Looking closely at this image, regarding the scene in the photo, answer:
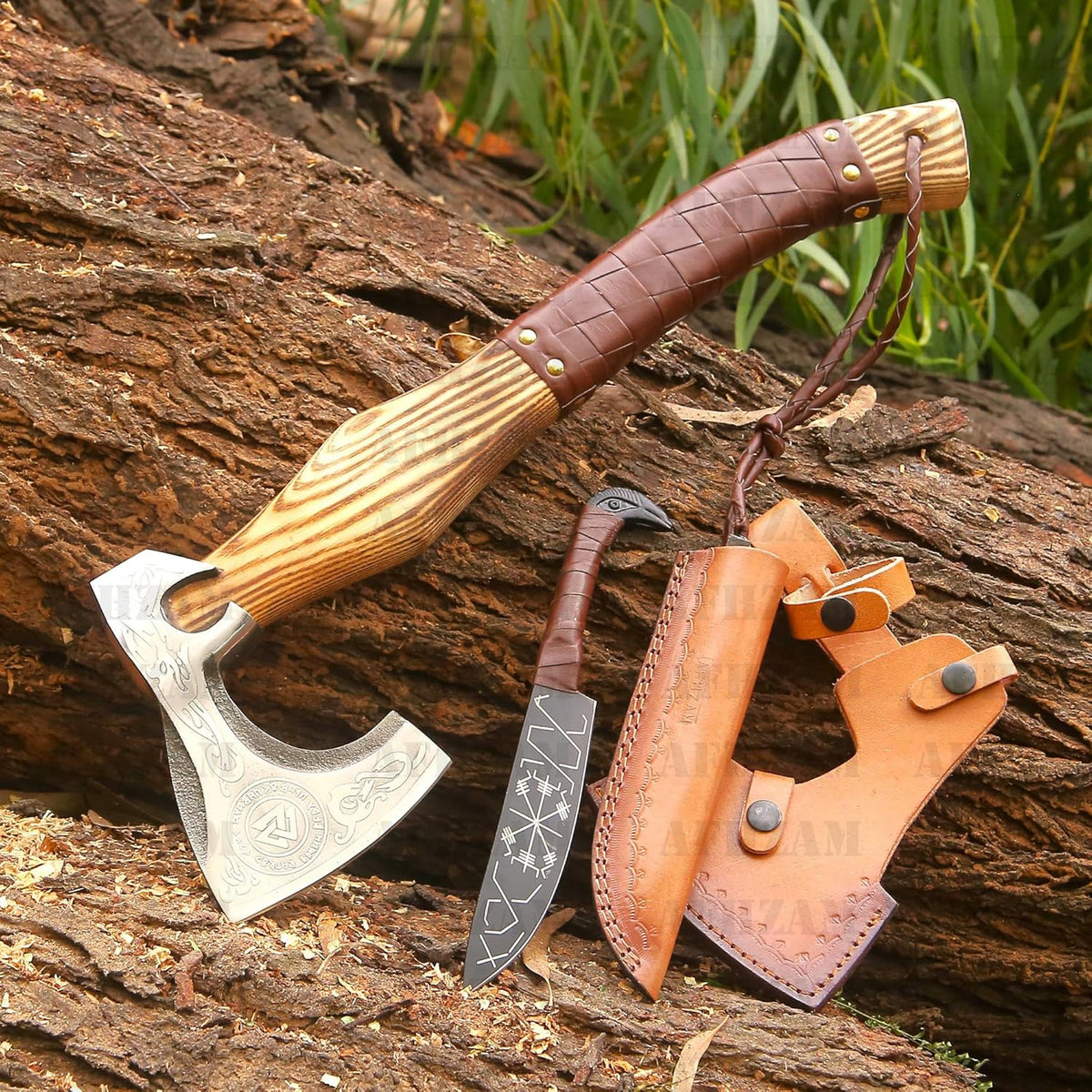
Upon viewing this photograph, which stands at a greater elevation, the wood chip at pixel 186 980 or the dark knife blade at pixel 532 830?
the dark knife blade at pixel 532 830

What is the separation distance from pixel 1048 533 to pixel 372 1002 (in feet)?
5.13

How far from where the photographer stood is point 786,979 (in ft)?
5.51

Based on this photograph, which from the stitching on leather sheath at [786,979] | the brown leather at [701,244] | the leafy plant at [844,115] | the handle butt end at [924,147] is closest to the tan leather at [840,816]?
the stitching on leather sheath at [786,979]

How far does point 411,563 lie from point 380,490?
0.66 ft

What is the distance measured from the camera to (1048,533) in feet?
7.09

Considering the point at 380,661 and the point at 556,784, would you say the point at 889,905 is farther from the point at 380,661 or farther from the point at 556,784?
the point at 380,661

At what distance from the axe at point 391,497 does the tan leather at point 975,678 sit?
743 mm

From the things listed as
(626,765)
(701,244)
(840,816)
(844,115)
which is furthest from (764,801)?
(844,115)

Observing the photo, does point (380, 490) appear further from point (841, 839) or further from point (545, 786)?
point (841, 839)

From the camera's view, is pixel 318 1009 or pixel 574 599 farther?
pixel 574 599

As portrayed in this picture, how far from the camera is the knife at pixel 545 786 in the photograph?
160 centimetres

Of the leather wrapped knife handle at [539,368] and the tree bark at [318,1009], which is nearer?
the tree bark at [318,1009]

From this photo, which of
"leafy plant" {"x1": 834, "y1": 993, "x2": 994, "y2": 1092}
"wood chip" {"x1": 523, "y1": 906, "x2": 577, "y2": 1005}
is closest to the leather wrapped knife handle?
"wood chip" {"x1": 523, "y1": 906, "x2": 577, "y2": 1005}

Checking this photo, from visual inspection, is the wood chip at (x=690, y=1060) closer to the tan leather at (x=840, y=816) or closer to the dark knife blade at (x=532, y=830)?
the tan leather at (x=840, y=816)
